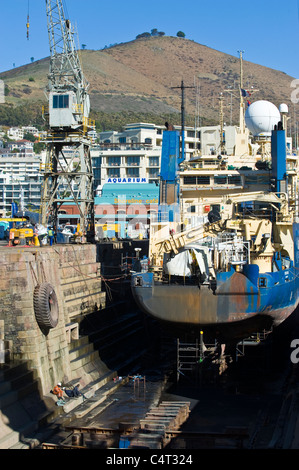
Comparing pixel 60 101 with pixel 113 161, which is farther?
pixel 113 161

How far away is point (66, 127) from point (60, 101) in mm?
1741

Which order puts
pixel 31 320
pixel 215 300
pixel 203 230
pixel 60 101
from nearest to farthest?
pixel 31 320 → pixel 215 300 → pixel 203 230 → pixel 60 101

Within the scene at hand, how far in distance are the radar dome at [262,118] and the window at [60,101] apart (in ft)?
43.7

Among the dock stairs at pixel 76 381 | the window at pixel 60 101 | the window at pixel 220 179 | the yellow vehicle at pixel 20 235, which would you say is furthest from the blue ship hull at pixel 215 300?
the window at pixel 60 101

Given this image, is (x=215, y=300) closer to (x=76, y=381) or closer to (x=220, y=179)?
(x=76, y=381)

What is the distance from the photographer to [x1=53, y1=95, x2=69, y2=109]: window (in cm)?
3959

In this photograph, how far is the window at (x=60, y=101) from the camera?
39.6 metres

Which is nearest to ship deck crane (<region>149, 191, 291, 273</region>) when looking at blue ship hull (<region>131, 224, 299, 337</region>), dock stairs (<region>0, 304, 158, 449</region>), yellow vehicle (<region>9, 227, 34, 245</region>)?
blue ship hull (<region>131, 224, 299, 337</region>)

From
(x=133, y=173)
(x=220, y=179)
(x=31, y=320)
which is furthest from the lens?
(x=133, y=173)

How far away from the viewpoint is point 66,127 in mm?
39656

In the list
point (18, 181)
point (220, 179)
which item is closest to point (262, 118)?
point (220, 179)

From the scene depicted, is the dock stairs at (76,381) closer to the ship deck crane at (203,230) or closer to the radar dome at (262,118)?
the ship deck crane at (203,230)

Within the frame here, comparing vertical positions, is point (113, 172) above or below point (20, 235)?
above
